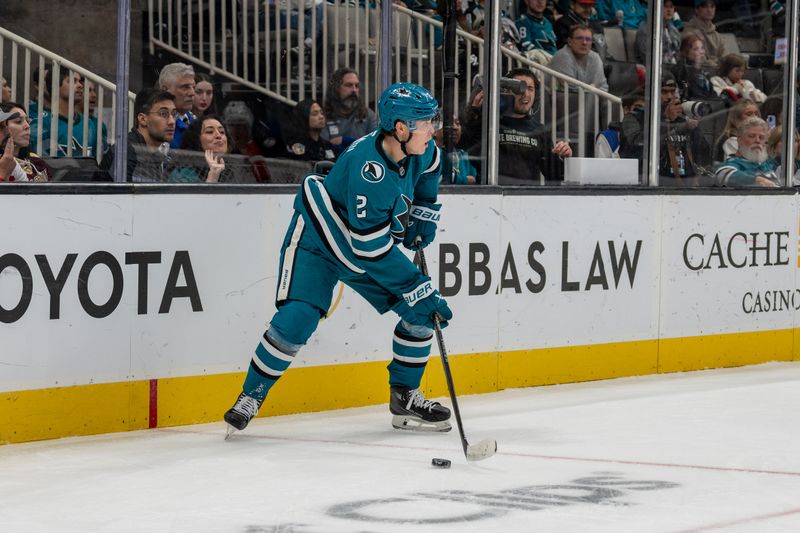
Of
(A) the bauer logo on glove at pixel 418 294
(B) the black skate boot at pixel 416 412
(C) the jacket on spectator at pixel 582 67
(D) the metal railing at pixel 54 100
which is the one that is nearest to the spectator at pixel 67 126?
(D) the metal railing at pixel 54 100

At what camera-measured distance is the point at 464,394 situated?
648cm

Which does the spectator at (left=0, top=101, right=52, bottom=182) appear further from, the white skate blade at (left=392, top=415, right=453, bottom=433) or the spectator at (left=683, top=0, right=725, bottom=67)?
the spectator at (left=683, top=0, right=725, bottom=67)

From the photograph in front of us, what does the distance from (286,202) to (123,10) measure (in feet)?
3.32

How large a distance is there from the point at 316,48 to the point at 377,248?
1269 mm

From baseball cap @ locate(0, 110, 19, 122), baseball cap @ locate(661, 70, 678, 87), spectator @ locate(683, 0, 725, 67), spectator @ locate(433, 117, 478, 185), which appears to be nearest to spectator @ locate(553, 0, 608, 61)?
baseball cap @ locate(661, 70, 678, 87)

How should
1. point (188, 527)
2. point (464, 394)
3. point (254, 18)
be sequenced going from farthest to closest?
point (464, 394) < point (254, 18) < point (188, 527)

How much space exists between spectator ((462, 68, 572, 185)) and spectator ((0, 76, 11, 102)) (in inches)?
88.7

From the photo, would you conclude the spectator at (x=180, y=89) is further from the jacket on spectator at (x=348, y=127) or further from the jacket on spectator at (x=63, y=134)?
the jacket on spectator at (x=348, y=127)

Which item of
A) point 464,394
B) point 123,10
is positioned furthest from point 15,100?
point 464,394

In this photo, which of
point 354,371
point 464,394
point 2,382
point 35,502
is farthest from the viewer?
point 464,394

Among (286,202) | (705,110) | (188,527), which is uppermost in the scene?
(705,110)

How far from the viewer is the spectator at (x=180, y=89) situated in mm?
5469

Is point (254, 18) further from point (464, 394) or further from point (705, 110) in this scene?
point (705, 110)

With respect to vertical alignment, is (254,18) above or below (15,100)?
above
